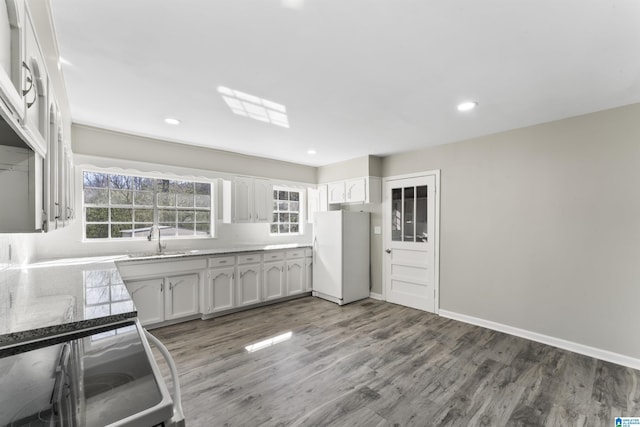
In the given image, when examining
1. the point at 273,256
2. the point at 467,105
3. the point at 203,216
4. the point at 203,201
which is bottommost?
the point at 273,256

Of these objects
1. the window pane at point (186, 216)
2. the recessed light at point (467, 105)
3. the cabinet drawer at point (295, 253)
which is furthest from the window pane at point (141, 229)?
the recessed light at point (467, 105)

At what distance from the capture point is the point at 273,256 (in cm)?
443

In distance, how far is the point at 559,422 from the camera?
1902mm

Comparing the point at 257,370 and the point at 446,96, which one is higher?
the point at 446,96

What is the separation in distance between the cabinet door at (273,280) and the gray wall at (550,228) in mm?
2452

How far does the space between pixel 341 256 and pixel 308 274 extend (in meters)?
0.83

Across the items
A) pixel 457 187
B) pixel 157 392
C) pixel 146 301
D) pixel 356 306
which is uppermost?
pixel 457 187

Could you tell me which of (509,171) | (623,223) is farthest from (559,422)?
(509,171)

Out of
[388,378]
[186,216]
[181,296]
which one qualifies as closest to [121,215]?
[186,216]

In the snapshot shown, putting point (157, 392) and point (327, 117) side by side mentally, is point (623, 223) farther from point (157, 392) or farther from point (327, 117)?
point (157, 392)

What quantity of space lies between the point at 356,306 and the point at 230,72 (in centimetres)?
363

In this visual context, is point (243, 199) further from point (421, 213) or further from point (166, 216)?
point (421, 213)

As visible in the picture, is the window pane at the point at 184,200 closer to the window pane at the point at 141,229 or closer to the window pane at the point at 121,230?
the window pane at the point at 141,229

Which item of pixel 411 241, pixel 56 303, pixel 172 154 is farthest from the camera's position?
pixel 411 241
